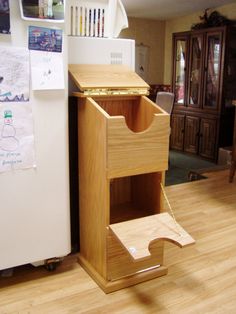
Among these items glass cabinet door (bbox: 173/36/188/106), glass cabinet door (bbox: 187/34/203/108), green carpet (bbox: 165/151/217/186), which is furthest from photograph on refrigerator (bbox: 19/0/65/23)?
glass cabinet door (bbox: 173/36/188/106)

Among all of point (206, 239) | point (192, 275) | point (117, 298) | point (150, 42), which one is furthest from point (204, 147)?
point (117, 298)

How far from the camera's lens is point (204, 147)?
5043 mm

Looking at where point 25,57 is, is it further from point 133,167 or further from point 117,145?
point 133,167

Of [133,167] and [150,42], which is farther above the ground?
[150,42]

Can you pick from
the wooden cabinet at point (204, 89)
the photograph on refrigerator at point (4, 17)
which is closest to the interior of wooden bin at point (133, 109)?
the photograph on refrigerator at point (4, 17)

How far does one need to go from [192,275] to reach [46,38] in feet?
4.72

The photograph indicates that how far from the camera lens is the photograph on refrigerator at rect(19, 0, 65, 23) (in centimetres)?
147

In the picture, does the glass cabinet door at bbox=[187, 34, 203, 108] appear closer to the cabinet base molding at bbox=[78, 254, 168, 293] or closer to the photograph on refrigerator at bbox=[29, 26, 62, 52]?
the cabinet base molding at bbox=[78, 254, 168, 293]

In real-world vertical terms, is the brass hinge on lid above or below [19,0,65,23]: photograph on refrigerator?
below

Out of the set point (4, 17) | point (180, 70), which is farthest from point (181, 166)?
point (4, 17)

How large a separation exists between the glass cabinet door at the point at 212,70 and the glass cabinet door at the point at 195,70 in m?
0.12

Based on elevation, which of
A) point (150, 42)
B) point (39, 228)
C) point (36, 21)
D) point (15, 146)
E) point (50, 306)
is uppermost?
point (150, 42)

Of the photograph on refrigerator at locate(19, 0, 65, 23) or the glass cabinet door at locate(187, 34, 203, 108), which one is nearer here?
Result: the photograph on refrigerator at locate(19, 0, 65, 23)

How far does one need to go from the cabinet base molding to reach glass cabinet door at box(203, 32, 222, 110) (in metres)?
3.43
